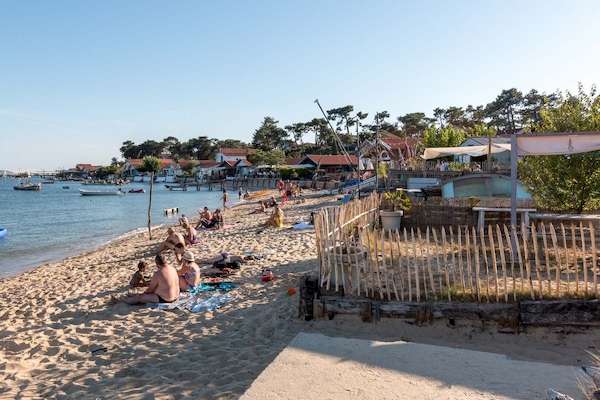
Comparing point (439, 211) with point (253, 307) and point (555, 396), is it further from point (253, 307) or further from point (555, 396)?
point (555, 396)

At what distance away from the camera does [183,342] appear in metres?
5.21

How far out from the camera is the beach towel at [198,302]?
6.43 metres

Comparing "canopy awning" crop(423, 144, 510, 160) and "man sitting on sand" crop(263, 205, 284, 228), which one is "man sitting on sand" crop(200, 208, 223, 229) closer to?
"man sitting on sand" crop(263, 205, 284, 228)

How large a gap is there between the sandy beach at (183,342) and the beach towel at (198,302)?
11 centimetres

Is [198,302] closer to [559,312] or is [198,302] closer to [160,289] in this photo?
[160,289]

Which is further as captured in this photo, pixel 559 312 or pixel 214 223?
pixel 214 223

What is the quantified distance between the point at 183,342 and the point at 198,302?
1.45 m

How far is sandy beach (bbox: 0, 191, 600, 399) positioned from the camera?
4.18 m

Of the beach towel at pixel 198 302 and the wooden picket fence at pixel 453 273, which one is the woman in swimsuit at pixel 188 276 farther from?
the wooden picket fence at pixel 453 273

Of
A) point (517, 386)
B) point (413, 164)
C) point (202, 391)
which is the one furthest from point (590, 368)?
point (413, 164)

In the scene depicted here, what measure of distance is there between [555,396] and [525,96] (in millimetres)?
73844

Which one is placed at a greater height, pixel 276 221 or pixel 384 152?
pixel 384 152

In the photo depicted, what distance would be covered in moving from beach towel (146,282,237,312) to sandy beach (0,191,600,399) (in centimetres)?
11

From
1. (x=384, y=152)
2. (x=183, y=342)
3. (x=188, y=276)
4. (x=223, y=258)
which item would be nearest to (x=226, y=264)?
(x=223, y=258)
